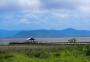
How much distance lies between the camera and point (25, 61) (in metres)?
33.3

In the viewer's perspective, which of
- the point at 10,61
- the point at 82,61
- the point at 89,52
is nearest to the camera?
the point at 82,61

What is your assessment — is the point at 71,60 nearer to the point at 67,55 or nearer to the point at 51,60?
the point at 51,60

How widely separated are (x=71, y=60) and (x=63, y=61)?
119cm

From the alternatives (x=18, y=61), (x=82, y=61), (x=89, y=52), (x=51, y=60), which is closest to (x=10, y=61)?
(x=18, y=61)

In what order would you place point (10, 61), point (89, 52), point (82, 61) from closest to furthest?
point (82, 61) < point (10, 61) < point (89, 52)

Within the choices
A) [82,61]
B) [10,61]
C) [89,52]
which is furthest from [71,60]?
[89,52]

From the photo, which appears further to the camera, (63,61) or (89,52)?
(89,52)

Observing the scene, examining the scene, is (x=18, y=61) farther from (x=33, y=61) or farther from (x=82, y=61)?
(x=82, y=61)

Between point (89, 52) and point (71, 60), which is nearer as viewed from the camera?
point (71, 60)

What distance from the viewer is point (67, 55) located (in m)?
37.4

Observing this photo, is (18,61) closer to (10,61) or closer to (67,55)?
(10,61)

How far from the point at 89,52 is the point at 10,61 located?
48.7ft

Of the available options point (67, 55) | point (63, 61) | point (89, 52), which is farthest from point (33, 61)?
point (89, 52)

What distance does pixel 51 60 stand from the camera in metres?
33.6
